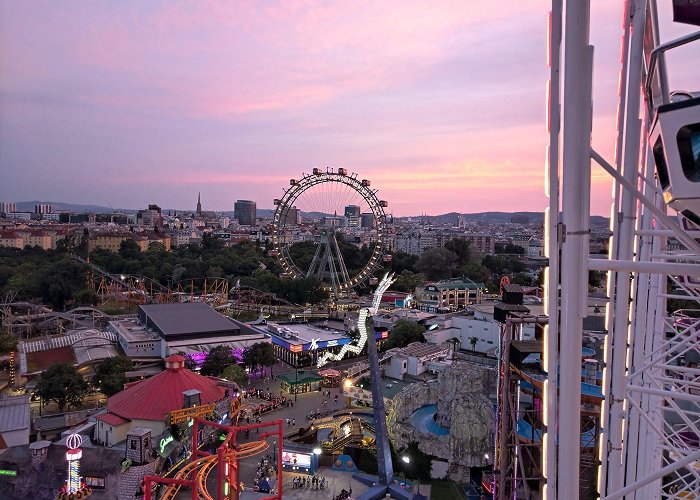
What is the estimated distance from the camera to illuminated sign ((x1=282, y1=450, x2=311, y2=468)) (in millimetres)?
19484

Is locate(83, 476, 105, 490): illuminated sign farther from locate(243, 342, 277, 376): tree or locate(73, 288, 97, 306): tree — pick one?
locate(73, 288, 97, 306): tree

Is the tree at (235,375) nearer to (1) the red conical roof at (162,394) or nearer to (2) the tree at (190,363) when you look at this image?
(2) the tree at (190,363)

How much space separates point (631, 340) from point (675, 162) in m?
5.83

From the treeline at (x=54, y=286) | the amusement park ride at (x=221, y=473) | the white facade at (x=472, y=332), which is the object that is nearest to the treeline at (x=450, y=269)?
the white facade at (x=472, y=332)

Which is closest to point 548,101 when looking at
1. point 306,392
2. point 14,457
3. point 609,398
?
point 609,398

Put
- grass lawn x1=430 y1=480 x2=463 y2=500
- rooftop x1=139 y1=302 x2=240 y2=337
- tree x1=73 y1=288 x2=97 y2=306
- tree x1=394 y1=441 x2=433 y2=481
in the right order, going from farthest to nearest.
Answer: tree x1=73 y1=288 x2=97 y2=306, rooftop x1=139 y1=302 x2=240 y2=337, tree x1=394 y1=441 x2=433 y2=481, grass lawn x1=430 y1=480 x2=463 y2=500

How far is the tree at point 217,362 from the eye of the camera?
93.3 feet

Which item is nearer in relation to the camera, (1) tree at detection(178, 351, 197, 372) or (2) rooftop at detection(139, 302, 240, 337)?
(1) tree at detection(178, 351, 197, 372)

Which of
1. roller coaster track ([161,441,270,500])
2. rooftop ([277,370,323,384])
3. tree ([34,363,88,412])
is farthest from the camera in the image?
rooftop ([277,370,323,384])

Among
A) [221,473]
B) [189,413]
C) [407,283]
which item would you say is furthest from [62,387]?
[407,283]

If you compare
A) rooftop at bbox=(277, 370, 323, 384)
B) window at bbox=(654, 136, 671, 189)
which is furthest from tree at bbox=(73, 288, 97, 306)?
window at bbox=(654, 136, 671, 189)

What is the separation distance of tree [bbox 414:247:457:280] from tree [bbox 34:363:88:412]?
54.1 meters

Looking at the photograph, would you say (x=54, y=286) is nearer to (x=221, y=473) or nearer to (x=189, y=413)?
(x=189, y=413)

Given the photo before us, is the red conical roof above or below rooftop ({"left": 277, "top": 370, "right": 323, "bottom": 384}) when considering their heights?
above
